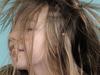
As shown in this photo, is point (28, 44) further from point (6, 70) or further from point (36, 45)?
Result: point (6, 70)

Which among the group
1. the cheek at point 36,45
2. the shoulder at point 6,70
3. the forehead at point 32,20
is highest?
the forehead at point 32,20

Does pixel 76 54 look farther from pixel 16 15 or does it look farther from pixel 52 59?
pixel 16 15

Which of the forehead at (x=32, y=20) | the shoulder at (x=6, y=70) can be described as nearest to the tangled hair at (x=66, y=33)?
the forehead at (x=32, y=20)

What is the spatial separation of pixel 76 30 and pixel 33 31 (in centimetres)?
15

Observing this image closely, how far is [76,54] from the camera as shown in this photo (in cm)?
111

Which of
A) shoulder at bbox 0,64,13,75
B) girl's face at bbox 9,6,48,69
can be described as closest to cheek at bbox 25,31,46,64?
girl's face at bbox 9,6,48,69

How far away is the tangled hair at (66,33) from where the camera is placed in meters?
1.07

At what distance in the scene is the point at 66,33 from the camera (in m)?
1.08

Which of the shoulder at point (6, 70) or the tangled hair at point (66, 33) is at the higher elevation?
the tangled hair at point (66, 33)

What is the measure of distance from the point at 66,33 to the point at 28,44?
134 mm

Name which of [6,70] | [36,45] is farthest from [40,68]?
[6,70]

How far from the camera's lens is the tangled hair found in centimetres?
107

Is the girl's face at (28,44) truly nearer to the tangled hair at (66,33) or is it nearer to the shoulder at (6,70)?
the tangled hair at (66,33)

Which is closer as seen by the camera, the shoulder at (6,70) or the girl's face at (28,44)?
the girl's face at (28,44)
